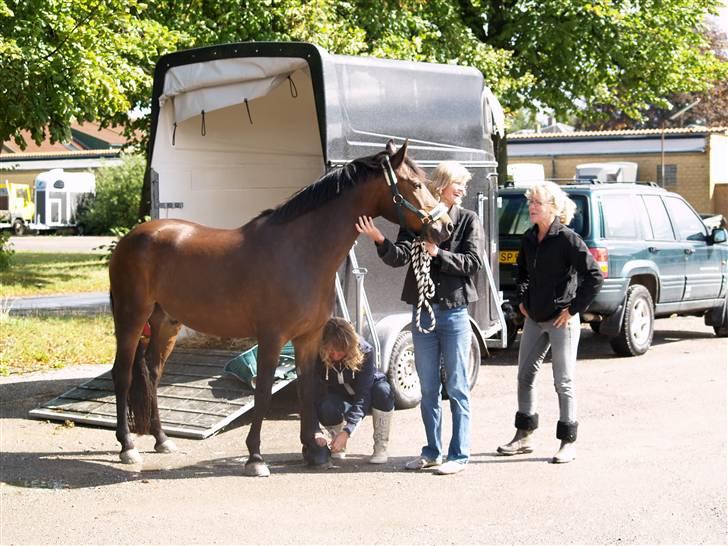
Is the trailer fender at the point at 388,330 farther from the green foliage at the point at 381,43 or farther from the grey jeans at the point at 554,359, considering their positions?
the green foliage at the point at 381,43

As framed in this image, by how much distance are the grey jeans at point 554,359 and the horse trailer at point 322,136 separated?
62.2 inches

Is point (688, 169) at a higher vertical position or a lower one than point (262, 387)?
higher

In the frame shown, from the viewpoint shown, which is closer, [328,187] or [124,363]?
[328,187]

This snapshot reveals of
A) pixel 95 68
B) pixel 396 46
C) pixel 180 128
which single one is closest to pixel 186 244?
pixel 180 128

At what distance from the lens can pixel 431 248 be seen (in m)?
6.62

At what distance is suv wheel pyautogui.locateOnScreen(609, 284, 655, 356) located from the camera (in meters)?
11.9

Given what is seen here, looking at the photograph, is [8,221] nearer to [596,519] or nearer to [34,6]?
[34,6]

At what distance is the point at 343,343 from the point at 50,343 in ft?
20.2

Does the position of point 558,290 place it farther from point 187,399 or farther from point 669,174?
point 669,174

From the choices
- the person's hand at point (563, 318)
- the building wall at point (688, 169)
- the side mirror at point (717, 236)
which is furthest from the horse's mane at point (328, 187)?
the building wall at point (688, 169)

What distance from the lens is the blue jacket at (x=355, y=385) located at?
23.7 ft

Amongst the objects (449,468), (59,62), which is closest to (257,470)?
(449,468)

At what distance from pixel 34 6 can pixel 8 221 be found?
3808 cm

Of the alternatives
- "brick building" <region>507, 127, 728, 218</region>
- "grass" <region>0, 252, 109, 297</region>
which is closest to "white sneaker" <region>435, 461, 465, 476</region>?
"grass" <region>0, 252, 109, 297</region>
